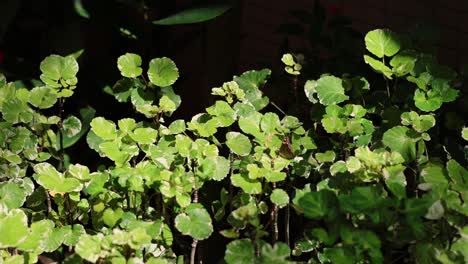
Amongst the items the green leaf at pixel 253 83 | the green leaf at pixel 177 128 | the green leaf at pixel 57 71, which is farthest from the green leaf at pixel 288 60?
the green leaf at pixel 57 71

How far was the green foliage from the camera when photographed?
5.40 feet

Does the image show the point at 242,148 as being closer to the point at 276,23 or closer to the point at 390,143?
the point at 390,143

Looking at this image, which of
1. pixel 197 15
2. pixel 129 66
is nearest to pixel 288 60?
pixel 129 66

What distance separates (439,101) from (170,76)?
706 millimetres

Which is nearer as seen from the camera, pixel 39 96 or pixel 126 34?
pixel 39 96

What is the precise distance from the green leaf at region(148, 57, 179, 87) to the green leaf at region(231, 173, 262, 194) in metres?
0.38

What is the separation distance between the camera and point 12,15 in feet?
8.21

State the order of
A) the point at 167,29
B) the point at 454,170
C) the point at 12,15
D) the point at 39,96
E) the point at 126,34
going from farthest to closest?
the point at 167,29 → the point at 126,34 → the point at 12,15 → the point at 39,96 → the point at 454,170

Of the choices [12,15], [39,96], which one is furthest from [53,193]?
[12,15]

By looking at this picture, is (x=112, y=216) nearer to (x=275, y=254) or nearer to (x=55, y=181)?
(x=55, y=181)

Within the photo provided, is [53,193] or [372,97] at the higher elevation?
[372,97]

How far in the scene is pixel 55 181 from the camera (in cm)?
182

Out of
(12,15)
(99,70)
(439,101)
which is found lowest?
(99,70)

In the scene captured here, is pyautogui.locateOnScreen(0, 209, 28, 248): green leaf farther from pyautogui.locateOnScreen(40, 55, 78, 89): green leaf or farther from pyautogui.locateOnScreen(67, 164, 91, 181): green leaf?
pyautogui.locateOnScreen(40, 55, 78, 89): green leaf
